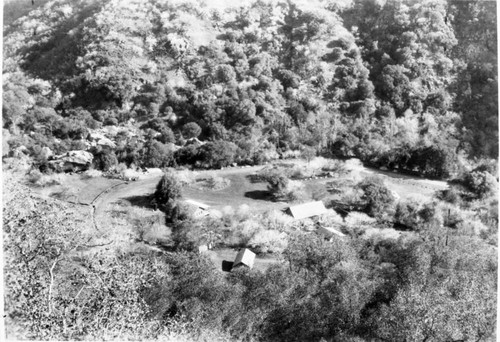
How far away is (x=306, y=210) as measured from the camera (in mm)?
20703

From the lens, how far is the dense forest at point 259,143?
1163cm

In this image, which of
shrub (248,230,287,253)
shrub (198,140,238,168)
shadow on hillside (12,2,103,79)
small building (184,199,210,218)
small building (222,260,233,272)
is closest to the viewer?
small building (222,260,233,272)

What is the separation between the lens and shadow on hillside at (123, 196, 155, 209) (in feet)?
67.3

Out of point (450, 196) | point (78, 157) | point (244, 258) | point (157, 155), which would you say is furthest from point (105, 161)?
point (450, 196)

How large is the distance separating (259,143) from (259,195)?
495cm

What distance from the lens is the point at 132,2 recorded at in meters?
33.2

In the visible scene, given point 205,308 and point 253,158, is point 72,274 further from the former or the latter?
point 253,158

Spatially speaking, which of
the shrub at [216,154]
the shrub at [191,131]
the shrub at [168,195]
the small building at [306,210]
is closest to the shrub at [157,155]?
the shrub at [216,154]

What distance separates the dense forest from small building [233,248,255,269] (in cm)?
125

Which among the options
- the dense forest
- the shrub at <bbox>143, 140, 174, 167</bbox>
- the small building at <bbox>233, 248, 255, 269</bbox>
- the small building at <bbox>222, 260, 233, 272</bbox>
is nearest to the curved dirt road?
the shrub at <bbox>143, 140, 174, 167</bbox>

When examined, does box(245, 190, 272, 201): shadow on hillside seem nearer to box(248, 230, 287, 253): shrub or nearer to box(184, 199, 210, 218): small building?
box(184, 199, 210, 218): small building

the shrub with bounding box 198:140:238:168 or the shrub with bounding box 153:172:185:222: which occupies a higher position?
the shrub with bounding box 198:140:238:168

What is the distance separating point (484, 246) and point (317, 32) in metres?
21.5

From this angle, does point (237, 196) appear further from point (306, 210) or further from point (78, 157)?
point (78, 157)
